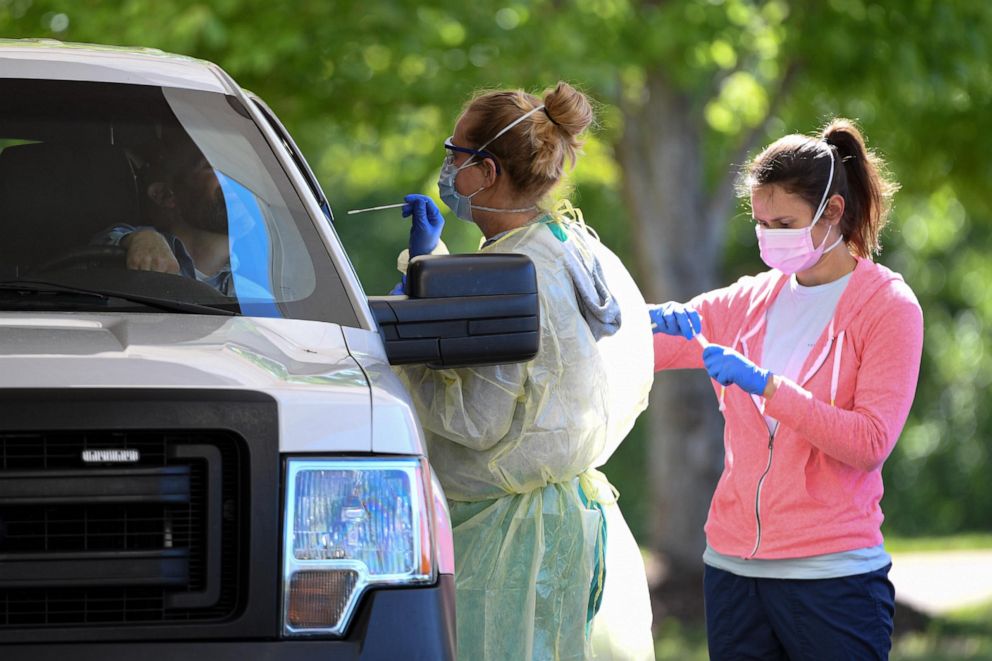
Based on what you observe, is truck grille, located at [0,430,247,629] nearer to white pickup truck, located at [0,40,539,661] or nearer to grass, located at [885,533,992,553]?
white pickup truck, located at [0,40,539,661]

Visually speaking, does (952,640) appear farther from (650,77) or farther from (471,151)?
(471,151)

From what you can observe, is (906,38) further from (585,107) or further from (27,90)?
(27,90)

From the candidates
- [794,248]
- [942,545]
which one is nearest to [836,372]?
[794,248]

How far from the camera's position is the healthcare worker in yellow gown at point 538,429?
12.6ft

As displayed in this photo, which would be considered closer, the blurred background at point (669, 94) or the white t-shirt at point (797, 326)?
the white t-shirt at point (797, 326)

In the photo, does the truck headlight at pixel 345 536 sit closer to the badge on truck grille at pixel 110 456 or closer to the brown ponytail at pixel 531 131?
the badge on truck grille at pixel 110 456

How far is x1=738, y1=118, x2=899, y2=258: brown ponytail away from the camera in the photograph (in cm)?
418

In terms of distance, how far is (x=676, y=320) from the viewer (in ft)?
14.7

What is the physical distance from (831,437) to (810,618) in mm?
490

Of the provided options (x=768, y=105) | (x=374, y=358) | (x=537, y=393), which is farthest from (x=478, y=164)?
(x=768, y=105)

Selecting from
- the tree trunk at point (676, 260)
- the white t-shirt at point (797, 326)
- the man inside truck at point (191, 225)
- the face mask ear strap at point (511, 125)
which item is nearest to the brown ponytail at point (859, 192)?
the white t-shirt at point (797, 326)

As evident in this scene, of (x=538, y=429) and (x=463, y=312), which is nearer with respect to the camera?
(x=463, y=312)

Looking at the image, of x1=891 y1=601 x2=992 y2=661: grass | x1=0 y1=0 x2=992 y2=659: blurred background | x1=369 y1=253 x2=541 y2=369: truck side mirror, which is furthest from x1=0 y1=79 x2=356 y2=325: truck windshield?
x1=891 y1=601 x2=992 y2=661: grass

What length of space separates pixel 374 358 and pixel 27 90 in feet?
4.07
